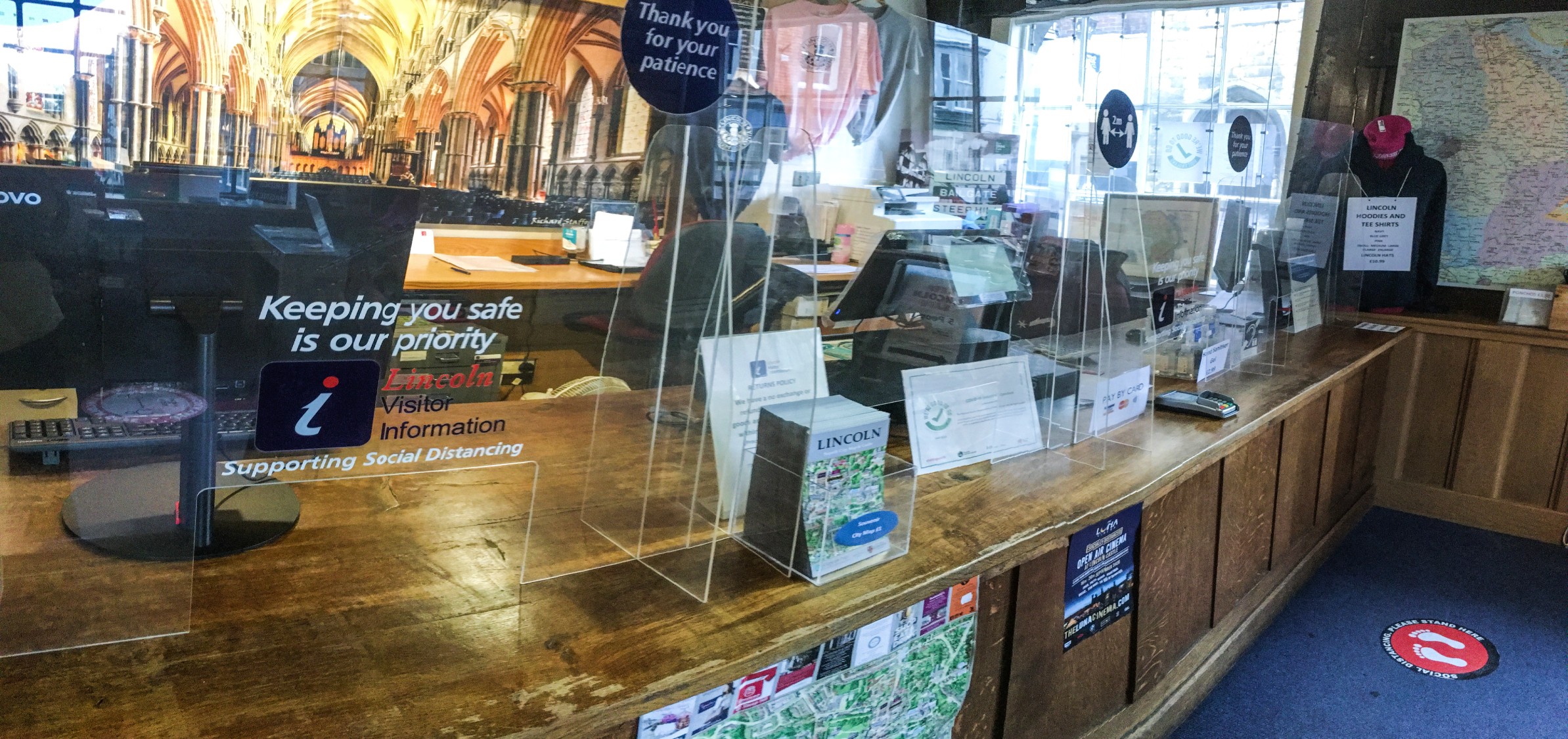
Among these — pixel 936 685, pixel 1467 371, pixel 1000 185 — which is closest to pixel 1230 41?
pixel 1467 371

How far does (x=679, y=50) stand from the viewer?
1.23m

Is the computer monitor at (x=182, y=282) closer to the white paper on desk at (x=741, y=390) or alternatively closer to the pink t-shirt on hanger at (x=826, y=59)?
the white paper on desk at (x=741, y=390)

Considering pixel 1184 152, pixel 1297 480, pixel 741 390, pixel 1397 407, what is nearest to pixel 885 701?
pixel 741 390

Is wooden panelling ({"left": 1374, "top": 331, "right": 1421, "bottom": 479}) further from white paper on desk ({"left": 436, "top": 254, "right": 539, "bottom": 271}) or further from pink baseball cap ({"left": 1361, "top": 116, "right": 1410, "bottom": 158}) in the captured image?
white paper on desk ({"left": 436, "top": 254, "right": 539, "bottom": 271})

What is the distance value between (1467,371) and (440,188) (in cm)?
435

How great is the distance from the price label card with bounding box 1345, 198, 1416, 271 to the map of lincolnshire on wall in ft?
1.79

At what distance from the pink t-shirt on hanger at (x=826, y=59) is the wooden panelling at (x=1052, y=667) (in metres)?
0.89

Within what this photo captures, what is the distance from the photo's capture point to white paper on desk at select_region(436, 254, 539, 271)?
117cm

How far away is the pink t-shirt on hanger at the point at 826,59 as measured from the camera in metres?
1.94

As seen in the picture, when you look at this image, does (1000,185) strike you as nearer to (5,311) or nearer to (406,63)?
(406,63)

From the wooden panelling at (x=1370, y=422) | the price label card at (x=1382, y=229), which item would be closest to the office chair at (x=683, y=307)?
the wooden panelling at (x=1370, y=422)

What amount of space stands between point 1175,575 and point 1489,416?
271 centimetres

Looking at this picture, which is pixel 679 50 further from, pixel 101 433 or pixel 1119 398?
pixel 1119 398

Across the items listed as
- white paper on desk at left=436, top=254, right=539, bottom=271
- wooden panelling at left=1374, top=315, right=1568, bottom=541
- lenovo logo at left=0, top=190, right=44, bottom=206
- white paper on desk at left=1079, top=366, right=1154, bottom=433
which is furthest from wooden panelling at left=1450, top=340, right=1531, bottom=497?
lenovo logo at left=0, top=190, right=44, bottom=206
